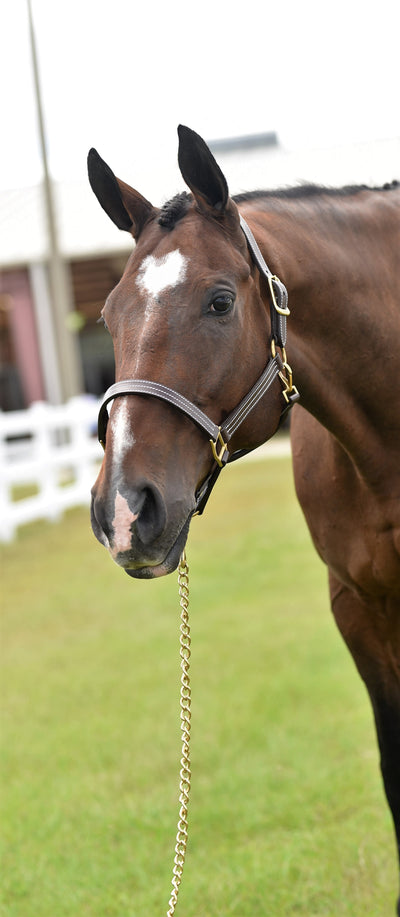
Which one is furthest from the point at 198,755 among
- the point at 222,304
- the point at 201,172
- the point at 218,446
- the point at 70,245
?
the point at 70,245

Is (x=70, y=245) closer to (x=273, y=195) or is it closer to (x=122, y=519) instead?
(x=273, y=195)

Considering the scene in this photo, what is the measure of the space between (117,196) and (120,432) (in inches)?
27.4

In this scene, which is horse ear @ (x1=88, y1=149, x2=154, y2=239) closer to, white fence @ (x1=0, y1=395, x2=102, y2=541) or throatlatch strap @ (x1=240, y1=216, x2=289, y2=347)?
throatlatch strap @ (x1=240, y1=216, x2=289, y2=347)

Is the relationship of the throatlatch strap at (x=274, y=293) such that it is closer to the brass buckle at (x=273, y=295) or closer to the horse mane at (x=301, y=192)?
the brass buckle at (x=273, y=295)

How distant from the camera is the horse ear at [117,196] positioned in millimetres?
2102

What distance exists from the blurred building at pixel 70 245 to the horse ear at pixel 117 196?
45.1ft

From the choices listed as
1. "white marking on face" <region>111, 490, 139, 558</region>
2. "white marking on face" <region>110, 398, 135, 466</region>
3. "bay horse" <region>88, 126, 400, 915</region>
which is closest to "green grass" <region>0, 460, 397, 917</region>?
"bay horse" <region>88, 126, 400, 915</region>

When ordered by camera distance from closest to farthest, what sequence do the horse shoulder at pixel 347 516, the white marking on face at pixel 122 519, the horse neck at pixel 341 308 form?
the white marking on face at pixel 122 519 < the horse neck at pixel 341 308 < the horse shoulder at pixel 347 516

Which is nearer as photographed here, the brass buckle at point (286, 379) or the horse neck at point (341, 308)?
the brass buckle at point (286, 379)

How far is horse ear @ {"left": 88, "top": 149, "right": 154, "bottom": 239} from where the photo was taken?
2102 mm

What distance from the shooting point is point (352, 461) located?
99.0 inches

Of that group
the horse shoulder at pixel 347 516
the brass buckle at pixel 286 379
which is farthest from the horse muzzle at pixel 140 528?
the horse shoulder at pixel 347 516

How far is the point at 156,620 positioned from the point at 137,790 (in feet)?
8.65

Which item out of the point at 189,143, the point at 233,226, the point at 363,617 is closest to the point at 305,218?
the point at 233,226
